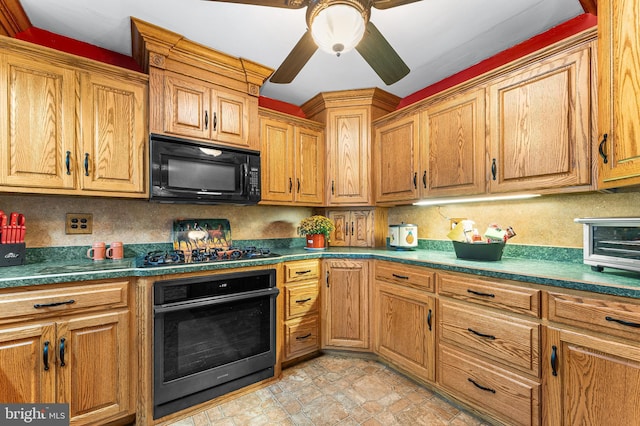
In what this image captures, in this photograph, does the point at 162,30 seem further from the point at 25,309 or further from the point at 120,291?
the point at 25,309

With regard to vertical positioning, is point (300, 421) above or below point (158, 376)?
below

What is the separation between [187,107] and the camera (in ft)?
6.75

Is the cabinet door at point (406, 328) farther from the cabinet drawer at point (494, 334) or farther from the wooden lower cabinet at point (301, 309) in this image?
the wooden lower cabinet at point (301, 309)

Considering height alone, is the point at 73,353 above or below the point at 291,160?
below

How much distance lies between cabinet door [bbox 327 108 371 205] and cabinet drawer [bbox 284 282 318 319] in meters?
0.91

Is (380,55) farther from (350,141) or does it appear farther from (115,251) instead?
(115,251)

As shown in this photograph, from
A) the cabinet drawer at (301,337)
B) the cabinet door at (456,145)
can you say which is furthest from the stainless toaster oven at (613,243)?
the cabinet drawer at (301,337)

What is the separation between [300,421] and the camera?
5.45ft

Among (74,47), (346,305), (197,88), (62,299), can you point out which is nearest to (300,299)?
(346,305)

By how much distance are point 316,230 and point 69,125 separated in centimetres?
194

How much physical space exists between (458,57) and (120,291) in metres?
2.92

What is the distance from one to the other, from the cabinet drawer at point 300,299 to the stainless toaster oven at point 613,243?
1.84 metres

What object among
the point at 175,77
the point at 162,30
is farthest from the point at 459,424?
the point at 162,30

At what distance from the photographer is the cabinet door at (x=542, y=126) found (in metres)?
1.50
